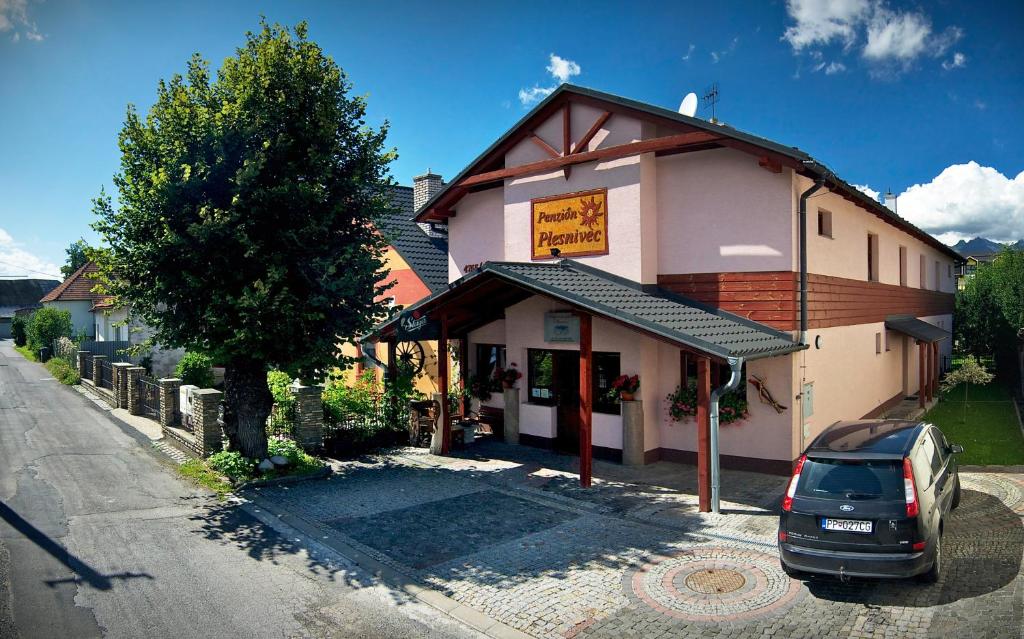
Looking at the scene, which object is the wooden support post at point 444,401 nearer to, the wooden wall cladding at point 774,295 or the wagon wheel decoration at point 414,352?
the wagon wheel decoration at point 414,352

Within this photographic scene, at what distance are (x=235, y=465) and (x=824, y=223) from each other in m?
12.3

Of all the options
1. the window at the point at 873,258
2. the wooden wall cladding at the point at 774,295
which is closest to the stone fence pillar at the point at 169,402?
the wooden wall cladding at the point at 774,295

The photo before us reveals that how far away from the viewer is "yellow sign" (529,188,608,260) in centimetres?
1339

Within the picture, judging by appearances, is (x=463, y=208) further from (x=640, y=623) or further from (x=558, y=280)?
(x=640, y=623)

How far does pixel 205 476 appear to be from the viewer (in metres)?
11.8

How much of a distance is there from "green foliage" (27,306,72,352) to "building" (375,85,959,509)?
30.6 meters

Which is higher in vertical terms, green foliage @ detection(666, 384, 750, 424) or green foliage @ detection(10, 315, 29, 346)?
green foliage @ detection(10, 315, 29, 346)

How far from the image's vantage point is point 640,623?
635 centimetres

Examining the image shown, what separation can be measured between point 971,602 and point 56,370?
106ft

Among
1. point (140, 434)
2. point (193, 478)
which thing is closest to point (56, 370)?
point (140, 434)

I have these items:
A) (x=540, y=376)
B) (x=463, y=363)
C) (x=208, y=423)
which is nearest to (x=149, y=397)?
(x=208, y=423)

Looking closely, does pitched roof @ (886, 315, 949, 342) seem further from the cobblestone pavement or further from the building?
the cobblestone pavement

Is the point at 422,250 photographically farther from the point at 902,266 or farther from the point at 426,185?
the point at 902,266

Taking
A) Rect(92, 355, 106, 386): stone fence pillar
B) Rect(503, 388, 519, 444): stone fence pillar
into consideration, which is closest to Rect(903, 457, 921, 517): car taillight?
Rect(503, 388, 519, 444): stone fence pillar
